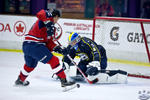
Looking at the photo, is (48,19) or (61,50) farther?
(61,50)

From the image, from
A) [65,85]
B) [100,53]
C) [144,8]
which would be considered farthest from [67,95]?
[144,8]

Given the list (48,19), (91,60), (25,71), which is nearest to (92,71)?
(91,60)

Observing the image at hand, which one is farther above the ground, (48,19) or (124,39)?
(48,19)

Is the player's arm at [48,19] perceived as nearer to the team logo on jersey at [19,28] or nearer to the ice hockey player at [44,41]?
the ice hockey player at [44,41]

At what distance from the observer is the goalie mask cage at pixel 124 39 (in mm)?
6281

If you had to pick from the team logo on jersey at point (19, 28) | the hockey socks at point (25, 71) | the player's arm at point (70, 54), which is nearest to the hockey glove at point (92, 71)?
the player's arm at point (70, 54)

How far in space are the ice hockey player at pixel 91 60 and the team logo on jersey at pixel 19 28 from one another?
276 cm

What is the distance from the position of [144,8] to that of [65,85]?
7.39 meters

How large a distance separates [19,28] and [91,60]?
3.07 m

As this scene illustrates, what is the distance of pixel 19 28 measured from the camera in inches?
300

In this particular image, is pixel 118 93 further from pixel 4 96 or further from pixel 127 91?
pixel 4 96

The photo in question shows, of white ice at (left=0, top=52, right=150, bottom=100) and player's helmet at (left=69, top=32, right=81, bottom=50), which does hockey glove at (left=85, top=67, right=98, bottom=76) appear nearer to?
white ice at (left=0, top=52, right=150, bottom=100)

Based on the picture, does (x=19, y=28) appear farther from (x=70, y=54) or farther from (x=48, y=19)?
(x=48, y=19)

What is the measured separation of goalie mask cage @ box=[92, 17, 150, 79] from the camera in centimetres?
628
